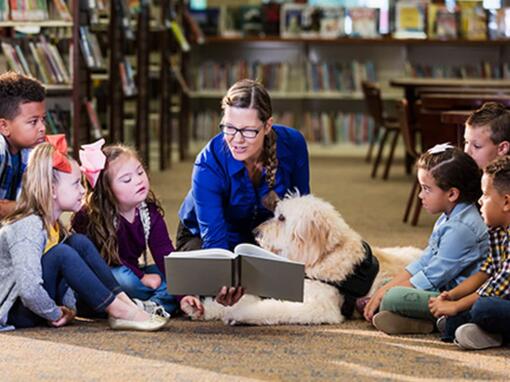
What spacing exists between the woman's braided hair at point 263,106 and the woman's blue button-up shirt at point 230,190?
0.13 ft

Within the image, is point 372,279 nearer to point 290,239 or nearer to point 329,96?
point 290,239

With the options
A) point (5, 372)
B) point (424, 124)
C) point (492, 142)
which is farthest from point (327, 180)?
point (5, 372)

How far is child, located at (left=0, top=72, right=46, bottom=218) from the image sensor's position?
377 centimetres

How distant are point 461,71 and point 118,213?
7107 mm

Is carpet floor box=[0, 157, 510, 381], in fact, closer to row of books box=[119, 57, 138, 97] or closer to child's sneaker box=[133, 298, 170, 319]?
child's sneaker box=[133, 298, 170, 319]

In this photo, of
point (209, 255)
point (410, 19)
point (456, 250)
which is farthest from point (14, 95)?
point (410, 19)

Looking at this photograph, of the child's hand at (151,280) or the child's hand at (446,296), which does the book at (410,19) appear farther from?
the child's hand at (446,296)

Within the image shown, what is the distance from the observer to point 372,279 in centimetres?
361

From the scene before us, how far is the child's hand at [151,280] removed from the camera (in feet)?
11.9

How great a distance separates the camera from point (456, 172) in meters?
3.36

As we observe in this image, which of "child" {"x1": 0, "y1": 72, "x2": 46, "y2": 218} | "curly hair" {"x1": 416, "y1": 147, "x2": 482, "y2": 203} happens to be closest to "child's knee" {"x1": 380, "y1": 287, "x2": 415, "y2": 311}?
"curly hair" {"x1": 416, "y1": 147, "x2": 482, "y2": 203}

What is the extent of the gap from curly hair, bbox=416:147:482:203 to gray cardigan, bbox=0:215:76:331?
125 centimetres

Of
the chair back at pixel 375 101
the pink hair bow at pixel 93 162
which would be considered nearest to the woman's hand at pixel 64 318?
the pink hair bow at pixel 93 162

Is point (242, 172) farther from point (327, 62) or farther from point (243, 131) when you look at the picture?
point (327, 62)
